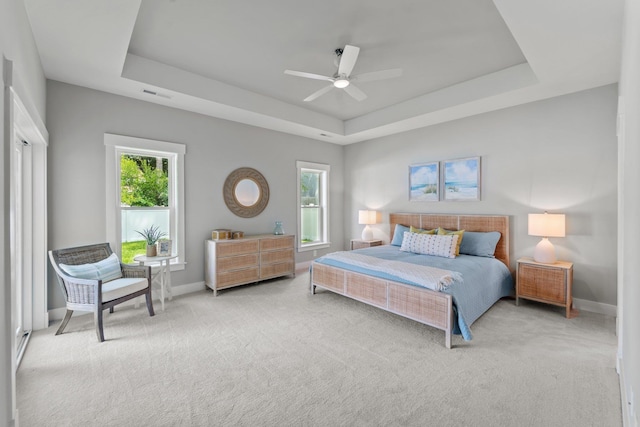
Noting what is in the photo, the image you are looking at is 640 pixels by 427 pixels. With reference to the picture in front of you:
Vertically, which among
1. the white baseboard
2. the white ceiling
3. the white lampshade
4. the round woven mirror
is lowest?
the white baseboard

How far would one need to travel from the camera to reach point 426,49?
3213 millimetres

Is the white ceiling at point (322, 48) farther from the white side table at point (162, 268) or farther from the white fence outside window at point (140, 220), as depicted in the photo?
the white side table at point (162, 268)

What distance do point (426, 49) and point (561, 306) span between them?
11.5ft

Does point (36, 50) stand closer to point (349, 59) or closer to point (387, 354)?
point (349, 59)

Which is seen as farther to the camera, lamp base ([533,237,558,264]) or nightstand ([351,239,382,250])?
nightstand ([351,239,382,250])

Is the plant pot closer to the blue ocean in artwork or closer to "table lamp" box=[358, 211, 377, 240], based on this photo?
"table lamp" box=[358, 211, 377, 240]

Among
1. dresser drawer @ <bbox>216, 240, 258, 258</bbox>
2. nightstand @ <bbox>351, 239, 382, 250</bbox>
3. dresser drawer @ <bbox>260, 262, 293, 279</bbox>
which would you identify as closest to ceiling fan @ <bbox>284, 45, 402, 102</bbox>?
dresser drawer @ <bbox>216, 240, 258, 258</bbox>

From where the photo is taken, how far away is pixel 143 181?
4121 millimetres

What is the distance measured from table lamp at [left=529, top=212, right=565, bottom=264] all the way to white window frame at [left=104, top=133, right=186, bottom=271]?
4.75 m

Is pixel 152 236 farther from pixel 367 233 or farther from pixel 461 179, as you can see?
pixel 461 179

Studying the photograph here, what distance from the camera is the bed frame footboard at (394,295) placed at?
2.83 meters

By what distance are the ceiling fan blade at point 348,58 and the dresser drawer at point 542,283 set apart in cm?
320

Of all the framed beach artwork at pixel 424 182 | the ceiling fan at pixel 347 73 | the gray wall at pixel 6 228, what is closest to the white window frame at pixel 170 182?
the gray wall at pixel 6 228

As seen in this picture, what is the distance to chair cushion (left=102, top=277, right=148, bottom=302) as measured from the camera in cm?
299
